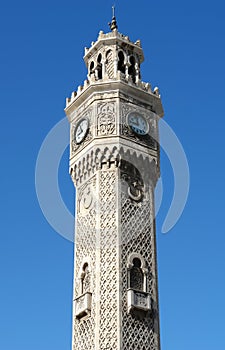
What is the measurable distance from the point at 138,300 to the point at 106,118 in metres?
5.25

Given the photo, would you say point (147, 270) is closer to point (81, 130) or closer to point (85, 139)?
point (85, 139)

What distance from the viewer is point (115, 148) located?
19203mm

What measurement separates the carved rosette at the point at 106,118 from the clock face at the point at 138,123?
20.1 inches

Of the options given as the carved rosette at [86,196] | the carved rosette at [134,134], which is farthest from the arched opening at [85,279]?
the carved rosette at [134,134]

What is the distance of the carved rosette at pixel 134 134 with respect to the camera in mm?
19641

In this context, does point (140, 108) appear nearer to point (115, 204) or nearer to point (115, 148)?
point (115, 148)

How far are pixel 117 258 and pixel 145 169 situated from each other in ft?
10.1

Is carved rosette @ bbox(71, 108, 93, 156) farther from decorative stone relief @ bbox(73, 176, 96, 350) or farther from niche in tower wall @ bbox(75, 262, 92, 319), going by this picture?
niche in tower wall @ bbox(75, 262, 92, 319)

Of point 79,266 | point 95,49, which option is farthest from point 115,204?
point 95,49

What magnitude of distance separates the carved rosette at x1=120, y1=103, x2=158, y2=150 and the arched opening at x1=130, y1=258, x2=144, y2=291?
3579 mm

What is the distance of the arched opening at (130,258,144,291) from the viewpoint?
1798 cm

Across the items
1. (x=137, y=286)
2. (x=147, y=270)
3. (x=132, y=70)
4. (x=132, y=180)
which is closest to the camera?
(x=137, y=286)

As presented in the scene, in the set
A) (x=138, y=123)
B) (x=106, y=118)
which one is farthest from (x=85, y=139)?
(x=138, y=123)

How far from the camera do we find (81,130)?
20359mm
